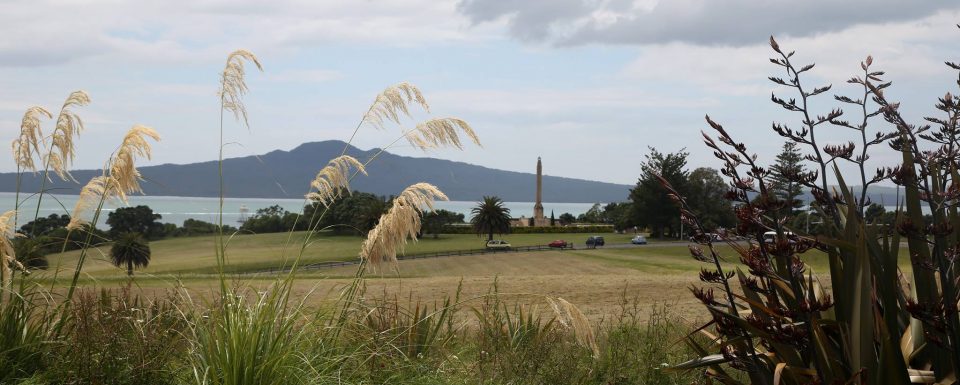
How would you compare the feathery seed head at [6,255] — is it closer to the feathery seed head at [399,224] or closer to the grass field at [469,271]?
the grass field at [469,271]

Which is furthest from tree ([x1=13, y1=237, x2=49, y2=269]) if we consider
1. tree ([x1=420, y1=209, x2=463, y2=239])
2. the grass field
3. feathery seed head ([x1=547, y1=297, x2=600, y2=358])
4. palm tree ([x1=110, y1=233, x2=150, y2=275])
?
tree ([x1=420, y1=209, x2=463, y2=239])

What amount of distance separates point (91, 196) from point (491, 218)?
75.9 m

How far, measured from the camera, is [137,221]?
8688cm

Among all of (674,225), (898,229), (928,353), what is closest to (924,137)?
(898,229)

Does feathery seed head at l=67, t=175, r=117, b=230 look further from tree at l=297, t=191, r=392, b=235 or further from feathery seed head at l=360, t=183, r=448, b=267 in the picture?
feathery seed head at l=360, t=183, r=448, b=267

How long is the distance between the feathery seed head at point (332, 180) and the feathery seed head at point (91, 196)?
5.78 feet

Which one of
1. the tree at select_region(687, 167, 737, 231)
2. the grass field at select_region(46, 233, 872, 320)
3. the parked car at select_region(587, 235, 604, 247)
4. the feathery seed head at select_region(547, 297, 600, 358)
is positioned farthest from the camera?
the tree at select_region(687, 167, 737, 231)

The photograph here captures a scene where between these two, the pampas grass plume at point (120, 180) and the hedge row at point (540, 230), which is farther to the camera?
the hedge row at point (540, 230)

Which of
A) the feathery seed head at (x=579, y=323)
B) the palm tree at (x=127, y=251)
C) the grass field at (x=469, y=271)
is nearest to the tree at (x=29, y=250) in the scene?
the grass field at (x=469, y=271)

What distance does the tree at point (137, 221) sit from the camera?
75781 millimetres

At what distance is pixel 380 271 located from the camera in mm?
7391

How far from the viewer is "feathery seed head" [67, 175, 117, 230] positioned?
752cm

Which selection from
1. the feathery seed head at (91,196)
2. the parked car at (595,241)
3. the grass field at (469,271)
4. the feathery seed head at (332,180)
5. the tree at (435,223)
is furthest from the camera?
the tree at (435,223)

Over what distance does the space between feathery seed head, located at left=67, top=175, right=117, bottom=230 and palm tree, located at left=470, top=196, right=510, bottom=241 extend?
75.5 meters
